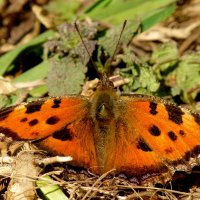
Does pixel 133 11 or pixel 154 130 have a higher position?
pixel 133 11

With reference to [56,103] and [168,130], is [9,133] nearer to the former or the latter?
[56,103]

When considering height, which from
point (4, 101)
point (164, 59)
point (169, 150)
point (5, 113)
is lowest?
point (169, 150)

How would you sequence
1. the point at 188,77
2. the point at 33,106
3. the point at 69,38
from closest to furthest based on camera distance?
the point at 33,106, the point at 69,38, the point at 188,77

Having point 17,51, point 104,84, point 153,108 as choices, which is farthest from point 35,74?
point 153,108

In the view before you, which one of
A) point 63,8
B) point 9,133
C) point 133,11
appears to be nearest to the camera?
point 9,133

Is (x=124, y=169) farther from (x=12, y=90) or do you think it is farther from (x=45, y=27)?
(x=45, y=27)

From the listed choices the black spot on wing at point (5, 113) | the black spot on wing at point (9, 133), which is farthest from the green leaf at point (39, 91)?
the black spot on wing at point (9, 133)

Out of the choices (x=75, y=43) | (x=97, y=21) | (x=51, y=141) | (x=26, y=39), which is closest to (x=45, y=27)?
(x=26, y=39)
